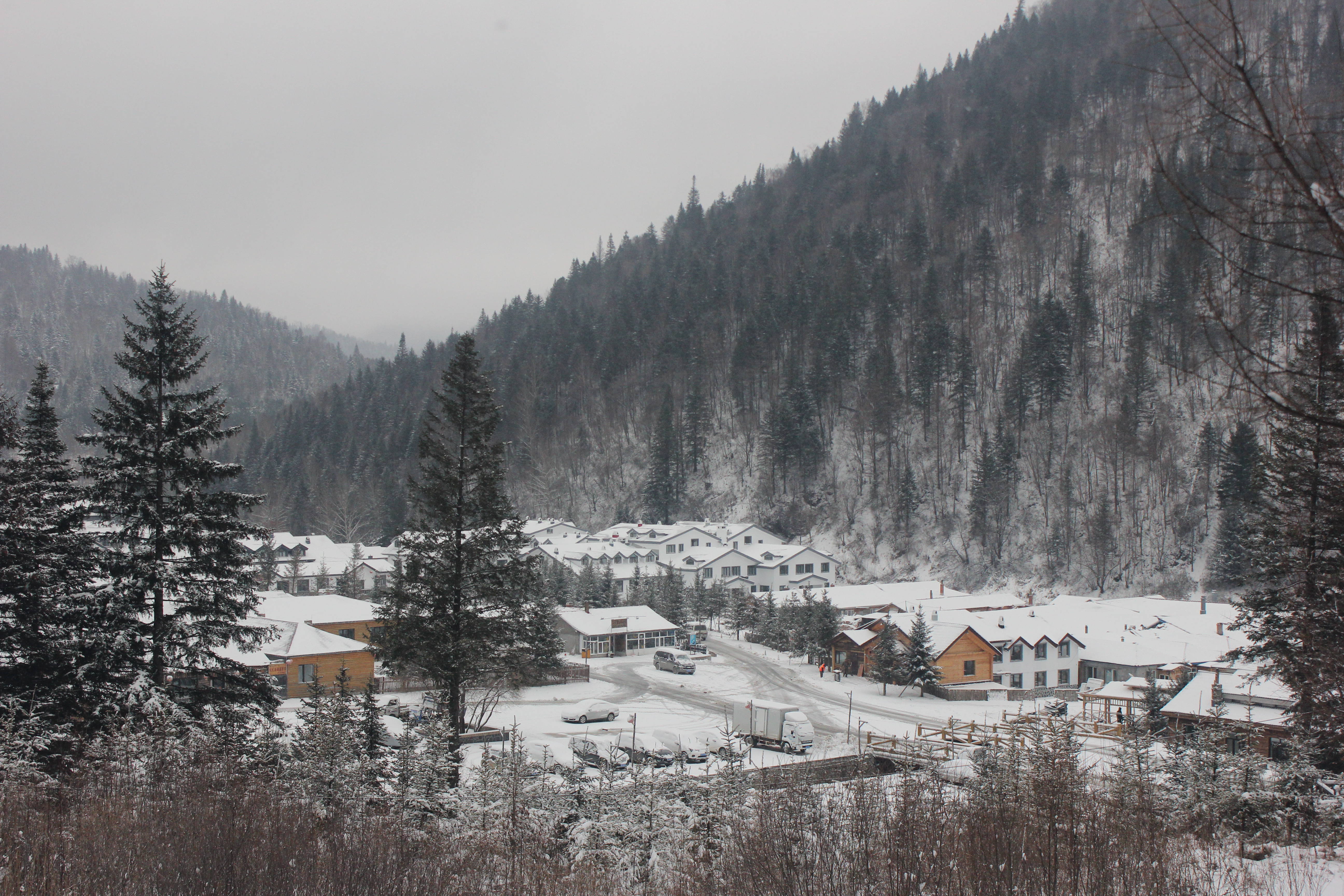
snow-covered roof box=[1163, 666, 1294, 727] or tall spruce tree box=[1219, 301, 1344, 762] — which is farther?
snow-covered roof box=[1163, 666, 1294, 727]

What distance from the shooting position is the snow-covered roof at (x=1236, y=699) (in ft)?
70.2

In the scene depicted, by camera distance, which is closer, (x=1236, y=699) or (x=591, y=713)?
(x=1236, y=699)

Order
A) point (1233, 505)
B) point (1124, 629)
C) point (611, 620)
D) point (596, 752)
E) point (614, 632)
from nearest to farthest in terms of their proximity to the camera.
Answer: point (596, 752) → point (1124, 629) → point (614, 632) → point (611, 620) → point (1233, 505)

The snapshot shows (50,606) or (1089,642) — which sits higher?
(50,606)

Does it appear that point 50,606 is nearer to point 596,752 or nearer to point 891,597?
point 596,752

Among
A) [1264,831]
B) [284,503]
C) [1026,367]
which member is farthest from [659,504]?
[1264,831]

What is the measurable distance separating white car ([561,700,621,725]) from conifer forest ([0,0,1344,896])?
269mm

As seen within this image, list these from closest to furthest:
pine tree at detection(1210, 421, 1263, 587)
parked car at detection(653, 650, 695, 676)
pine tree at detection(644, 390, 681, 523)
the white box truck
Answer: the white box truck
parked car at detection(653, 650, 695, 676)
pine tree at detection(1210, 421, 1263, 587)
pine tree at detection(644, 390, 681, 523)

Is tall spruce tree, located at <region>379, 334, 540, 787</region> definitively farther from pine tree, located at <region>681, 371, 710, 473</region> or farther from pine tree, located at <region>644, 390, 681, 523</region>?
pine tree, located at <region>681, 371, 710, 473</region>

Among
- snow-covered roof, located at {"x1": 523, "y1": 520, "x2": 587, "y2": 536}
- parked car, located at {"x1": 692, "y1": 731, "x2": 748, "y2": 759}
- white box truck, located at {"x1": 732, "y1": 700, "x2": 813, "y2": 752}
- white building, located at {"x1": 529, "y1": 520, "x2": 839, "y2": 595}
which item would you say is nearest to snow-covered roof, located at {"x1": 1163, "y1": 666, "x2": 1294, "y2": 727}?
white box truck, located at {"x1": 732, "y1": 700, "x2": 813, "y2": 752}

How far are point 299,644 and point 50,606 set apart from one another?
19.4 metres

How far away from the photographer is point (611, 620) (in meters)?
45.8

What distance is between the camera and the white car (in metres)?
27.9

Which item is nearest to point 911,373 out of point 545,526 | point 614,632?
point 545,526
